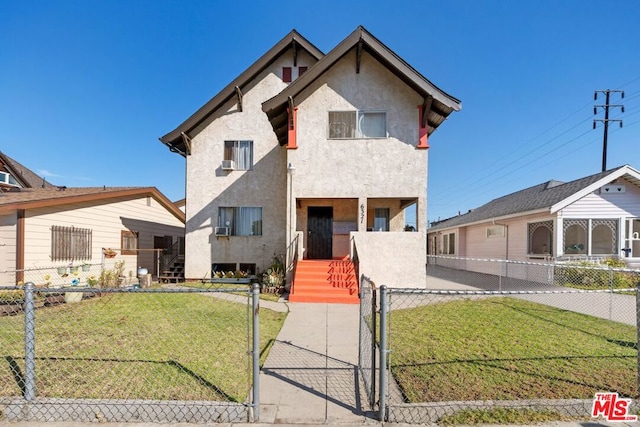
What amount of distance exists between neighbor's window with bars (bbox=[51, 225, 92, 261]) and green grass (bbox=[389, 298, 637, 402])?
1136 cm

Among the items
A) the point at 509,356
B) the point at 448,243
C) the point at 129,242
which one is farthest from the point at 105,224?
the point at 448,243

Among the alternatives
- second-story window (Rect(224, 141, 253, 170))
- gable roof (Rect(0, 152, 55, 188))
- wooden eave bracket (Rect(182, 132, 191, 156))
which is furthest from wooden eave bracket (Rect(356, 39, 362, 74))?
gable roof (Rect(0, 152, 55, 188))

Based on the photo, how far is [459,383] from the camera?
3.88 m

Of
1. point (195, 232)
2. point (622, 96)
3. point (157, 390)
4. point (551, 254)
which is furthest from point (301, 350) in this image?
point (622, 96)

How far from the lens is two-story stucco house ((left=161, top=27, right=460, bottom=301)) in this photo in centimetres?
1045

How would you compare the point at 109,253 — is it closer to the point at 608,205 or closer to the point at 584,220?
the point at 584,220

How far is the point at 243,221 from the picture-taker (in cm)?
1290

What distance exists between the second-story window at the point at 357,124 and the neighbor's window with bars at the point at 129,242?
1041cm

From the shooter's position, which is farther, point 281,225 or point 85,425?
point 281,225

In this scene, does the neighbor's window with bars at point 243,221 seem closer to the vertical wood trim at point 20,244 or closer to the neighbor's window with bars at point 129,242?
the neighbor's window with bars at point 129,242

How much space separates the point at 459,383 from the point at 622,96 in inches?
1369

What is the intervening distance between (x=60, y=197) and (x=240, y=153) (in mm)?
6424

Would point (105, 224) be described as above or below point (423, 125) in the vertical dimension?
below

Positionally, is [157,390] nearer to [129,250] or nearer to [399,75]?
[399,75]
